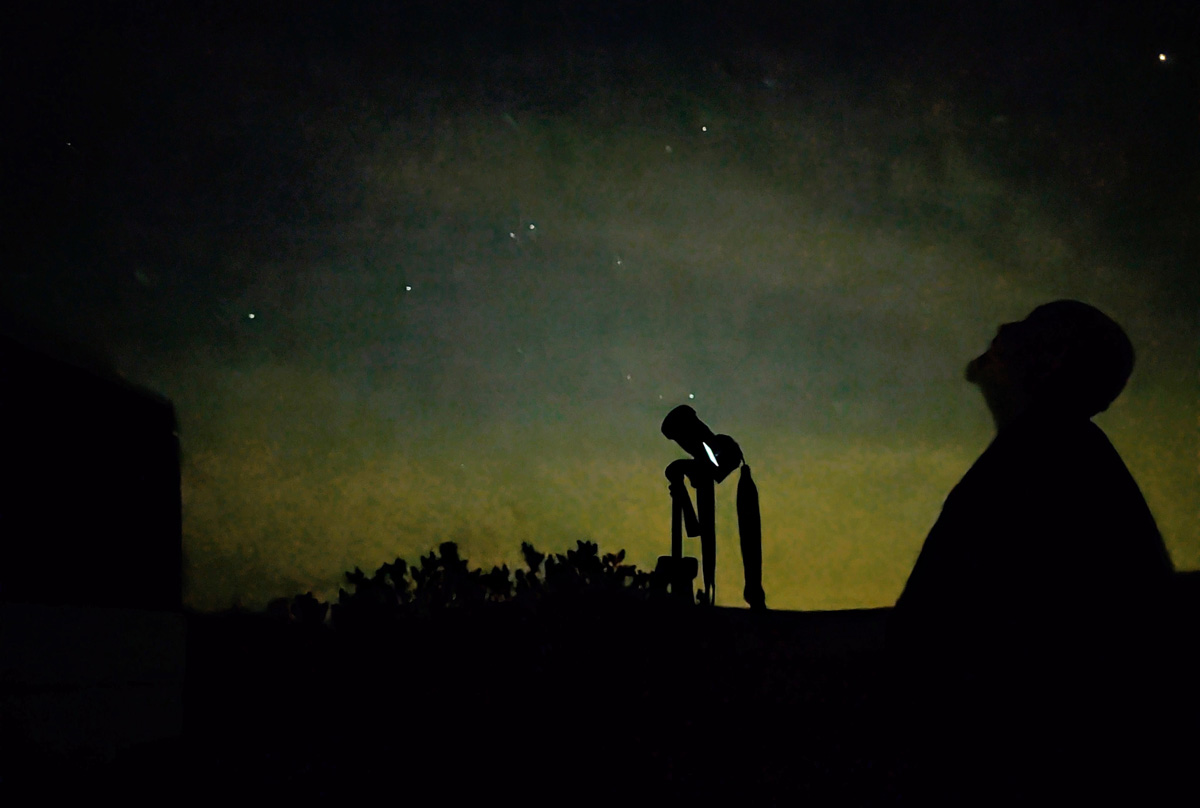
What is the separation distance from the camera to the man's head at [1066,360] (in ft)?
9.05

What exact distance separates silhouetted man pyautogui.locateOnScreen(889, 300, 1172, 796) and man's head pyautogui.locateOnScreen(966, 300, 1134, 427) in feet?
A: 0.86

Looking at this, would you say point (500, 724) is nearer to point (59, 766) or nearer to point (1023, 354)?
point (59, 766)

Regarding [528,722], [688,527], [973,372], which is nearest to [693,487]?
[688,527]

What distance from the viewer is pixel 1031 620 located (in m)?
2.43

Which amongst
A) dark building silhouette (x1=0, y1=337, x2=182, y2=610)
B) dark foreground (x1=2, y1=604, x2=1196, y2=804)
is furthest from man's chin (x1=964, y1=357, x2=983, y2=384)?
dark building silhouette (x1=0, y1=337, x2=182, y2=610)

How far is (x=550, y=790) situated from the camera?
638cm

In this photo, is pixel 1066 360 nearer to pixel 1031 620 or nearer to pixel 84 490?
pixel 1031 620

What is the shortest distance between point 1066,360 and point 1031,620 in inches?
33.4

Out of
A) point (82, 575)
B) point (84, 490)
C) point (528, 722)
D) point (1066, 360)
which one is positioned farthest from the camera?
point (84, 490)

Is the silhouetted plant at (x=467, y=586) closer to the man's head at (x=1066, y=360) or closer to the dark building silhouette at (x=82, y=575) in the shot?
the dark building silhouette at (x=82, y=575)

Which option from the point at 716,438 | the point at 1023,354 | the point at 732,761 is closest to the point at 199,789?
the point at 732,761

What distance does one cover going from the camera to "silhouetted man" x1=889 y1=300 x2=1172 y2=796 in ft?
7.88

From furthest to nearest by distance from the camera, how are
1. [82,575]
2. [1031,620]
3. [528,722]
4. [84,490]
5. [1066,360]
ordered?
[84,490] → [82,575] → [528,722] → [1066,360] → [1031,620]

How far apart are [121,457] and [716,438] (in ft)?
21.9
